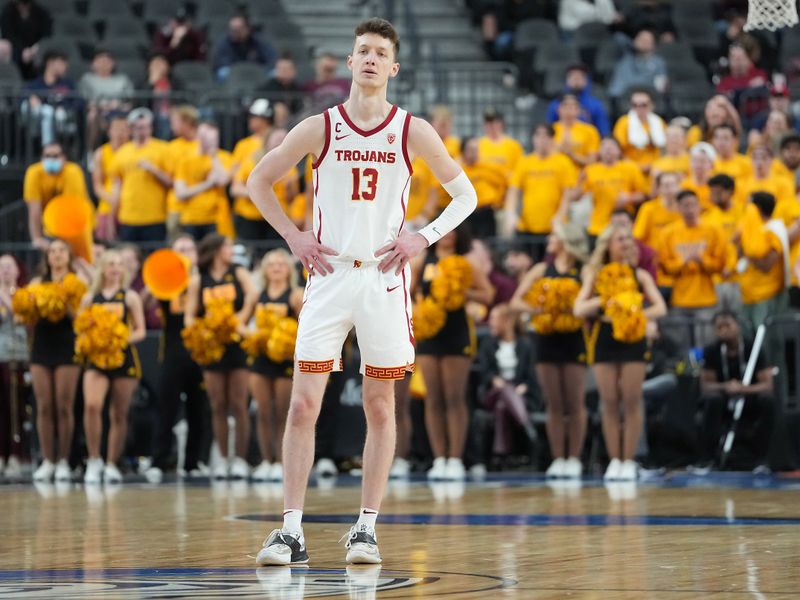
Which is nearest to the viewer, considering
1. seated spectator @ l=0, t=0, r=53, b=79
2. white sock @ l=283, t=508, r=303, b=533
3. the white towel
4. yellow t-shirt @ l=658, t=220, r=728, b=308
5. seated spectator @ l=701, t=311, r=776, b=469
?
white sock @ l=283, t=508, r=303, b=533

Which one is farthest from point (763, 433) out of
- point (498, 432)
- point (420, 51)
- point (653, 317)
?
point (420, 51)

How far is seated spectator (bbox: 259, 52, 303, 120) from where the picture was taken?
18.3m

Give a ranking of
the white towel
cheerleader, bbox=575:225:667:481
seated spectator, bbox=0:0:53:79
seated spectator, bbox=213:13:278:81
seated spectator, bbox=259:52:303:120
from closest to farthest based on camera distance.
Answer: cheerleader, bbox=575:225:667:481 < the white towel < seated spectator, bbox=259:52:303:120 < seated spectator, bbox=0:0:53:79 < seated spectator, bbox=213:13:278:81

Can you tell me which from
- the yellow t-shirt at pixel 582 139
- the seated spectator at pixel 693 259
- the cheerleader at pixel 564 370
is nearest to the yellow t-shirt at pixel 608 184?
the yellow t-shirt at pixel 582 139

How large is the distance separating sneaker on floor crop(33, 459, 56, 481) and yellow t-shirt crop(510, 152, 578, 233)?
5538 mm

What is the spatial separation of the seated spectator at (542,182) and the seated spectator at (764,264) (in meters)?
2.58

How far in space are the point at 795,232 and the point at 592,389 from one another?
2286mm

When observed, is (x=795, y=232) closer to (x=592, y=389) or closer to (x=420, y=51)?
(x=592, y=389)

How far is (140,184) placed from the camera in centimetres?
1673

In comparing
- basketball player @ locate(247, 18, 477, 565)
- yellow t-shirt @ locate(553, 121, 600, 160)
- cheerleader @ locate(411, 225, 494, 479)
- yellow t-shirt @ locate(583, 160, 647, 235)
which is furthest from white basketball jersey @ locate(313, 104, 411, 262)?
yellow t-shirt @ locate(553, 121, 600, 160)

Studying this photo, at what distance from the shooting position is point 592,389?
14.7 metres

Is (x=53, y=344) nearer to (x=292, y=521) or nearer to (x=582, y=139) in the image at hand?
(x=582, y=139)

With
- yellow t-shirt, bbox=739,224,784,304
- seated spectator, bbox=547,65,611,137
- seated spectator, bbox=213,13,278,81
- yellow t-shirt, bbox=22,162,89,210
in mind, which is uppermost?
seated spectator, bbox=213,13,278,81

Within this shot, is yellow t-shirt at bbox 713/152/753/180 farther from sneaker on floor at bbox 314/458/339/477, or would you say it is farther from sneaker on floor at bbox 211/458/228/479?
sneaker on floor at bbox 211/458/228/479
